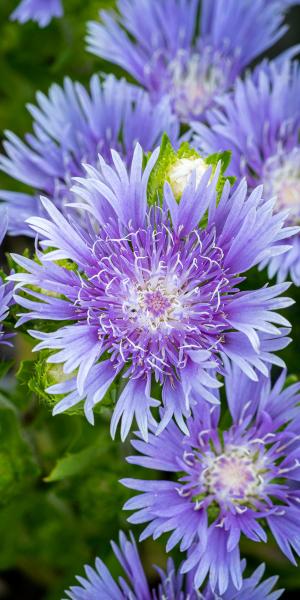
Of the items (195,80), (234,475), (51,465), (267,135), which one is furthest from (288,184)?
(51,465)

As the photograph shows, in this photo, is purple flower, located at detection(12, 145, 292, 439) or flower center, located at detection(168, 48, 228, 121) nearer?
purple flower, located at detection(12, 145, 292, 439)

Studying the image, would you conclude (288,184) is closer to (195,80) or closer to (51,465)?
(195,80)

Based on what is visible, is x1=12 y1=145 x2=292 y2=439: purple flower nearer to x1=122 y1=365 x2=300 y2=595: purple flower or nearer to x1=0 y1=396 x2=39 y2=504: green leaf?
x1=122 y1=365 x2=300 y2=595: purple flower

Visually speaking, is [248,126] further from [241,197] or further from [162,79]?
[241,197]

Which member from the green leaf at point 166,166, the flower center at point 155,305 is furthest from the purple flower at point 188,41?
the flower center at point 155,305

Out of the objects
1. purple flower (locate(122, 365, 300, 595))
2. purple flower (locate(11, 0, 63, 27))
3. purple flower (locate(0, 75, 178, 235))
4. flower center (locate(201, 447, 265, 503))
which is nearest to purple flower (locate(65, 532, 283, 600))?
purple flower (locate(122, 365, 300, 595))

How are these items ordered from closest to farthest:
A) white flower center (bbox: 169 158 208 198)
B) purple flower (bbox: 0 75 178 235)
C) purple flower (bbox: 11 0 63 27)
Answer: white flower center (bbox: 169 158 208 198)
purple flower (bbox: 0 75 178 235)
purple flower (bbox: 11 0 63 27)

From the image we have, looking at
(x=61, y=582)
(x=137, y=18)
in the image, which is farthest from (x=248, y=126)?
(x=61, y=582)

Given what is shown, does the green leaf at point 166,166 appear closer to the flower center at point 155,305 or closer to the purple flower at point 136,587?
the flower center at point 155,305
